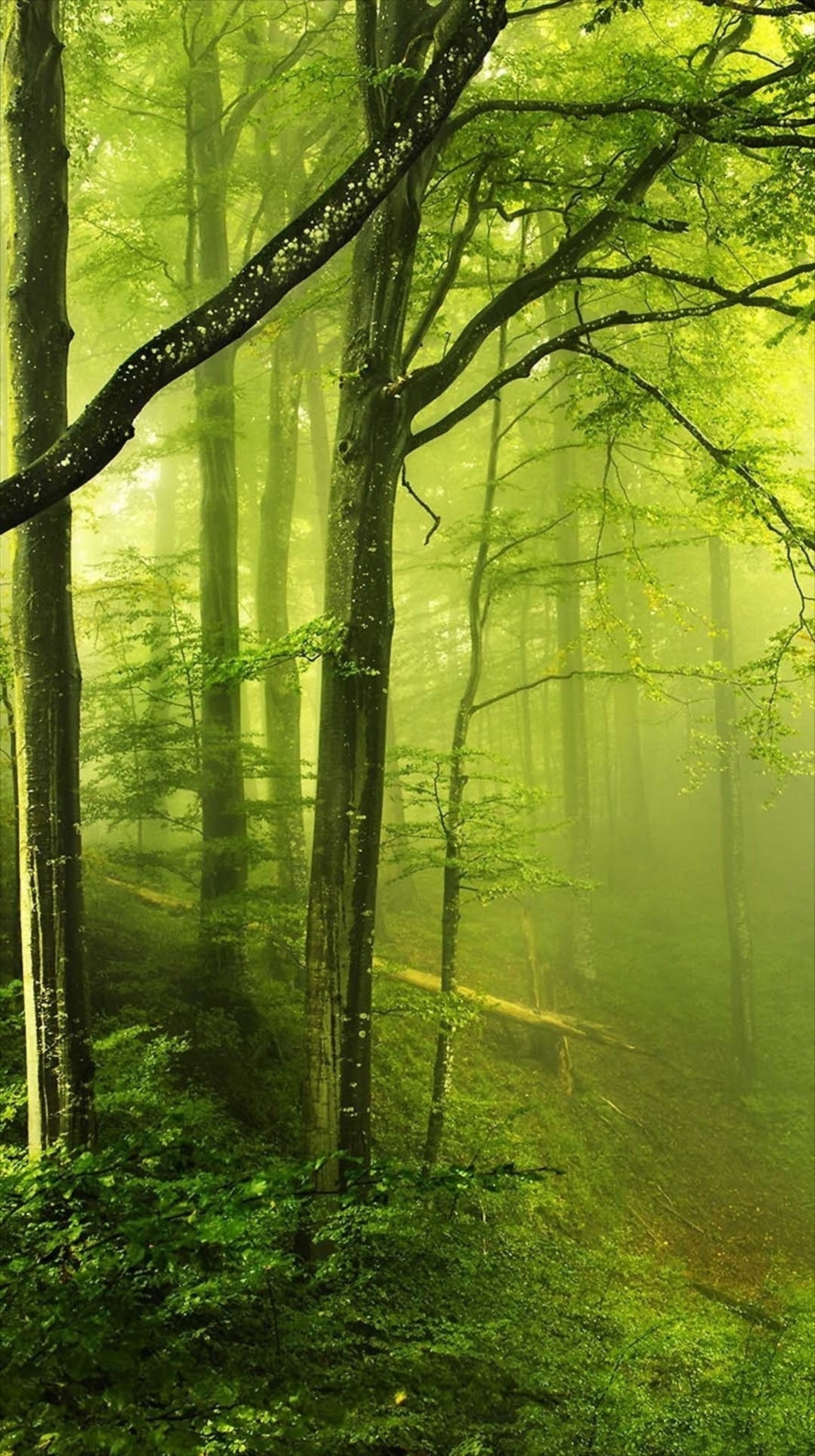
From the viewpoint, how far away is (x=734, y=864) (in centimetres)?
1639

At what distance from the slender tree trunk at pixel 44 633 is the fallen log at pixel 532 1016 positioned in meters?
6.83

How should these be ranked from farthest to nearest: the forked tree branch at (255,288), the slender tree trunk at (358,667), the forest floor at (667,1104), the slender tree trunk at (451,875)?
the forest floor at (667,1104), the slender tree trunk at (451,875), the slender tree trunk at (358,667), the forked tree branch at (255,288)

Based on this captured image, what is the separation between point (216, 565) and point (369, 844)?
5.52 metres

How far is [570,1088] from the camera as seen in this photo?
12.4 metres

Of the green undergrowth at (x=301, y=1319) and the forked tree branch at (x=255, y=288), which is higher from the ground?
the forked tree branch at (x=255, y=288)

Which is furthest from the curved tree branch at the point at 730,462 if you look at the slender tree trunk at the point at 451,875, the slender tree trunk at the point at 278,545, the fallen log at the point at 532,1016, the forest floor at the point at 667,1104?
the fallen log at the point at 532,1016

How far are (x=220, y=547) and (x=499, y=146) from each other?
17.5 ft

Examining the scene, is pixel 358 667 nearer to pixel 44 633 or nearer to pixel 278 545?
pixel 44 633

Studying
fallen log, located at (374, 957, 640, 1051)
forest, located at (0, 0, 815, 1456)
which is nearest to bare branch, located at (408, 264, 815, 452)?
forest, located at (0, 0, 815, 1456)

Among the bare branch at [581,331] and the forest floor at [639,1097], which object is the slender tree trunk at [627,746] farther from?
the bare branch at [581,331]

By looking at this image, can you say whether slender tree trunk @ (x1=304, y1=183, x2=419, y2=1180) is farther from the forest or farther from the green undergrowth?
the green undergrowth

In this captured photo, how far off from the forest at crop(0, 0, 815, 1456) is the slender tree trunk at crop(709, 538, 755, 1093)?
9 cm

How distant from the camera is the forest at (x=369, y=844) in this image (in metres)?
3.91

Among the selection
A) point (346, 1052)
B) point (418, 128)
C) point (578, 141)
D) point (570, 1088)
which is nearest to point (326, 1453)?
point (346, 1052)
